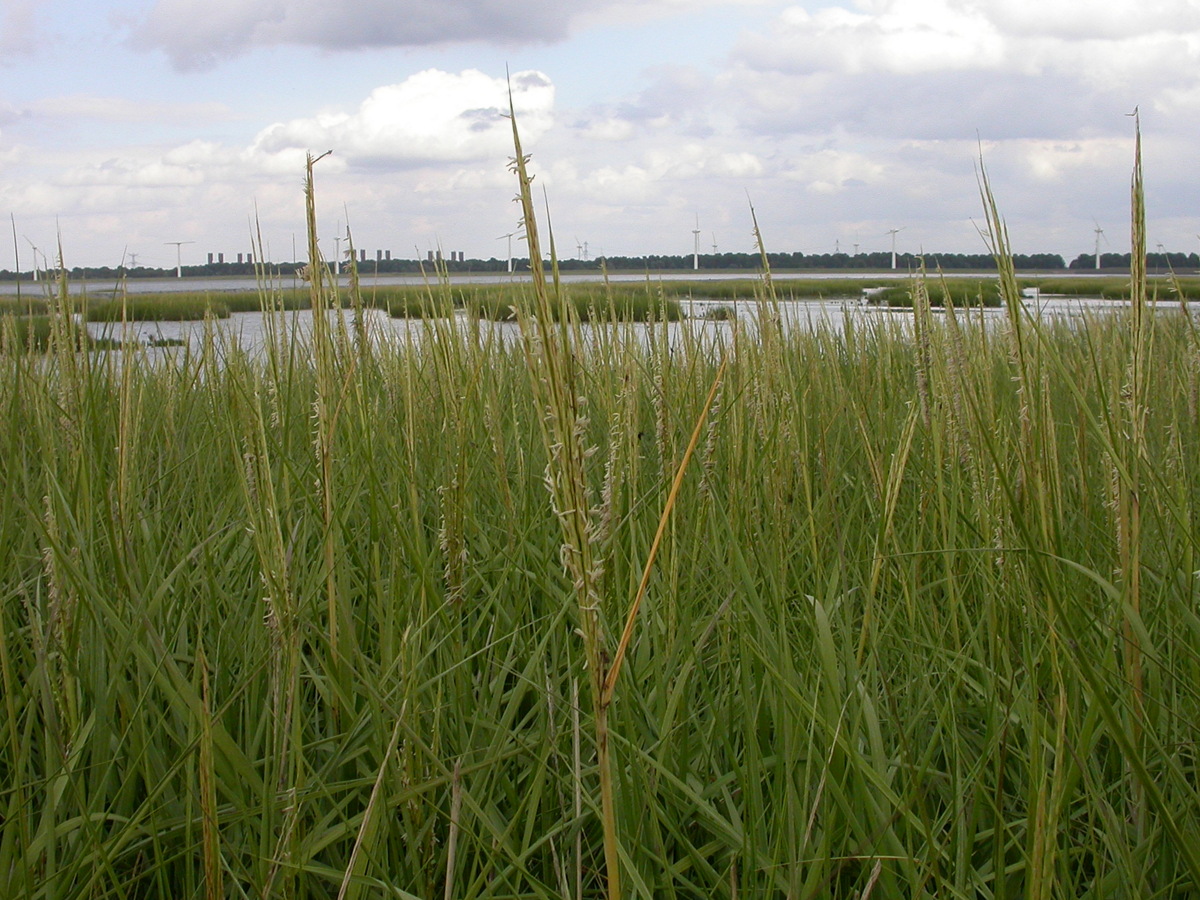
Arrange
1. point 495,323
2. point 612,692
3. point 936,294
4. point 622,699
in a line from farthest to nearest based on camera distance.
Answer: point 936,294 → point 495,323 → point 622,699 → point 612,692

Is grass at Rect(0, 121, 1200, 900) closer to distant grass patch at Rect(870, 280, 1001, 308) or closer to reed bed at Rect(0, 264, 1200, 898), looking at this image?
reed bed at Rect(0, 264, 1200, 898)

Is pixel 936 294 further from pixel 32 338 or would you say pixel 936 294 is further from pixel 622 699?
pixel 622 699

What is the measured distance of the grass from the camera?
104 centimetres

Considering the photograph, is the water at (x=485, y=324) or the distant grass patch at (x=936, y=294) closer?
the distant grass patch at (x=936, y=294)

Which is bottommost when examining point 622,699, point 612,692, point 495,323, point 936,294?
point 622,699

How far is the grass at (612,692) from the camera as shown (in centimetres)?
104

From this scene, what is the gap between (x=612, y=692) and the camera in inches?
29.5

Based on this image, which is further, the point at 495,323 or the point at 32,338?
the point at 495,323

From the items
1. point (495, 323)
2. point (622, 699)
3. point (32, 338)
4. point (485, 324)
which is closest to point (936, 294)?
point (485, 324)

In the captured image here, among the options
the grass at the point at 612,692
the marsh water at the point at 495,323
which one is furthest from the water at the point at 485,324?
the grass at the point at 612,692

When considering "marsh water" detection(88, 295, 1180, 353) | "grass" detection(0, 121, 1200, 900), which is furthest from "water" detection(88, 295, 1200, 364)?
"grass" detection(0, 121, 1200, 900)

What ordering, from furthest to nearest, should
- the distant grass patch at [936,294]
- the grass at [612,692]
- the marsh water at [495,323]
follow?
the marsh water at [495,323] → the distant grass patch at [936,294] → the grass at [612,692]

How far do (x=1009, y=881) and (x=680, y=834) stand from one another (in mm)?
475

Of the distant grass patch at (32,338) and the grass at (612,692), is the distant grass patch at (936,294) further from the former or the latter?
the distant grass patch at (32,338)
